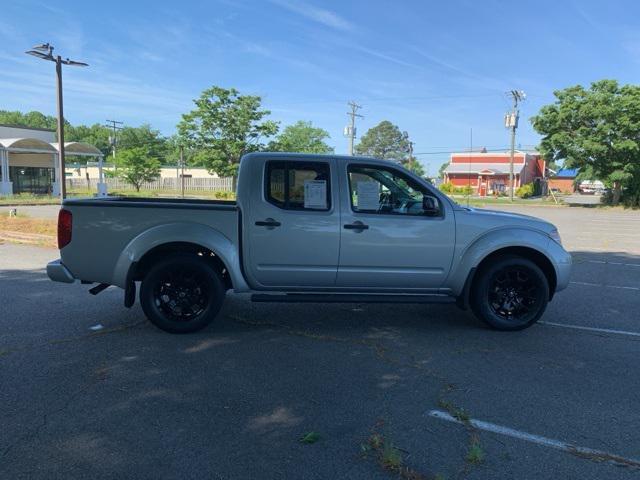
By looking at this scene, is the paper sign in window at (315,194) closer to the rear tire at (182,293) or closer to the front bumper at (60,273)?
the rear tire at (182,293)

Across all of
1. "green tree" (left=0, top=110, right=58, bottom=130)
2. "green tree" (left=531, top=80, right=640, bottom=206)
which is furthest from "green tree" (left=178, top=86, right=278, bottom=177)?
"green tree" (left=0, top=110, right=58, bottom=130)

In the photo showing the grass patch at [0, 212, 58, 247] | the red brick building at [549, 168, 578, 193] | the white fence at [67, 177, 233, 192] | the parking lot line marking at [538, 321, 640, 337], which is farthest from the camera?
the red brick building at [549, 168, 578, 193]

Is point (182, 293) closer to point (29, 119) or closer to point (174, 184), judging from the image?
point (174, 184)

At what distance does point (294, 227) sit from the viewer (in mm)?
5465

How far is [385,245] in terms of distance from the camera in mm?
5523

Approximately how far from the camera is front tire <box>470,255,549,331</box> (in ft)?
18.7

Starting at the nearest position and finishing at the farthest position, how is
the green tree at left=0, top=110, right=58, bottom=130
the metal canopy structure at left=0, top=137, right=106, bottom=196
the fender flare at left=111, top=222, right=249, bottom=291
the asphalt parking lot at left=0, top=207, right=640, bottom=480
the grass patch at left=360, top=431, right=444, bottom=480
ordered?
the grass patch at left=360, top=431, right=444, bottom=480
the asphalt parking lot at left=0, top=207, right=640, bottom=480
the fender flare at left=111, top=222, right=249, bottom=291
the metal canopy structure at left=0, top=137, right=106, bottom=196
the green tree at left=0, top=110, right=58, bottom=130

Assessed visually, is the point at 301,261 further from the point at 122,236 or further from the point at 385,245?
the point at 122,236

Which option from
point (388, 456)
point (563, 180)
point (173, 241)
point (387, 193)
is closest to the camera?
point (388, 456)

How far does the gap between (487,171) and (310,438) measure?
69219 mm

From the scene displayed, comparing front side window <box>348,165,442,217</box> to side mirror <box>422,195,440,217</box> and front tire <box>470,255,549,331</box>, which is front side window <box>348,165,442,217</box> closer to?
side mirror <box>422,195,440,217</box>

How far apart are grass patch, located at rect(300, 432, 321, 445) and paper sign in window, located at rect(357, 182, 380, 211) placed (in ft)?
9.00

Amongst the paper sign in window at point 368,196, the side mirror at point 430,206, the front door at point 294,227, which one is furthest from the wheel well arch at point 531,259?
the front door at point 294,227

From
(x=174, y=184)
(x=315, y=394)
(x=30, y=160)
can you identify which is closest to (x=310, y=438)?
(x=315, y=394)
